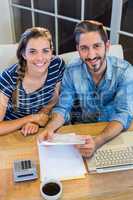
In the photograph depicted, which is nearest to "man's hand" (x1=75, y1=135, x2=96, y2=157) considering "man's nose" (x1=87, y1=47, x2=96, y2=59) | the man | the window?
the man

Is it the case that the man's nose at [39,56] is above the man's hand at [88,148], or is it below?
above

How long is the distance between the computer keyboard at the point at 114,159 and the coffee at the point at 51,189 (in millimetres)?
210

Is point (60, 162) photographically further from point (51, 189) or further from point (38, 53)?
point (38, 53)

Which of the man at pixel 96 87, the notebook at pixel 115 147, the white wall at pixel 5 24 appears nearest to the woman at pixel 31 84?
the man at pixel 96 87

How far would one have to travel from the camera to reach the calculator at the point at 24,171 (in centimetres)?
111

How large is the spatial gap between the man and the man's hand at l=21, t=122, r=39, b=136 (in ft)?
0.21

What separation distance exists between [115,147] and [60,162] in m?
0.27

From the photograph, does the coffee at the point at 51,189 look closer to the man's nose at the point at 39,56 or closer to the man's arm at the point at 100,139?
the man's arm at the point at 100,139

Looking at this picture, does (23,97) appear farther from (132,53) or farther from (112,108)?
(132,53)

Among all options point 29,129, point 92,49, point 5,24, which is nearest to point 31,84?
point 29,129

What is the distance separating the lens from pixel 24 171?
1127 mm

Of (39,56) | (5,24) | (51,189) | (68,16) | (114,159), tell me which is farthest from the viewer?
(5,24)

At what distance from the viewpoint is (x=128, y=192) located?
108cm

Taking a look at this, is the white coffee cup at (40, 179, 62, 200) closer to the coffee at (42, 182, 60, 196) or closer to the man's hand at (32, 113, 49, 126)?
the coffee at (42, 182, 60, 196)
